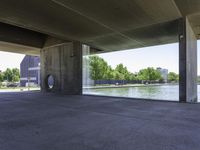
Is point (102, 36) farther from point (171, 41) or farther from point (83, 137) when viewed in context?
point (83, 137)

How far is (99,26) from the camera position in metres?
8.29

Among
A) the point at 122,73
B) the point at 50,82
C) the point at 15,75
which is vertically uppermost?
the point at 122,73

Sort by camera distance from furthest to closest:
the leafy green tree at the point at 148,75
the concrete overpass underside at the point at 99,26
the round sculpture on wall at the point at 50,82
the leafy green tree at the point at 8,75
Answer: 1. the leafy green tree at the point at 8,75
2. the leafy green tree at the point at 148,75
3. the round sculpture on wall at the point at 50,82
4. the concrete overpass underside at the point at 99,26

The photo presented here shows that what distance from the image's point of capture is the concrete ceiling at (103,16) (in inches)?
236

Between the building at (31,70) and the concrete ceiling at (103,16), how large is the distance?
101 ft

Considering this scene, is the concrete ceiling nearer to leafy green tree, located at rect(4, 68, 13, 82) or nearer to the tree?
→ the tree

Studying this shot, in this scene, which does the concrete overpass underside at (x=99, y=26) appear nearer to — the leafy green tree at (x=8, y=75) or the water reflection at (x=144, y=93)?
the water reflection at (x=144, y=93)

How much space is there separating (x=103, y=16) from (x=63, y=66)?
566cm

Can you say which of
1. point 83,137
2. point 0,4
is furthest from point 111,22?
point 83,137

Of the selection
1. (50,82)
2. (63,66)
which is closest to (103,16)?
(63,66)

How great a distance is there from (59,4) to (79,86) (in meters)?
5.93

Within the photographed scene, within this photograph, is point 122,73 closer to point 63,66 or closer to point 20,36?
point 63,66

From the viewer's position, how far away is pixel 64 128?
342cm

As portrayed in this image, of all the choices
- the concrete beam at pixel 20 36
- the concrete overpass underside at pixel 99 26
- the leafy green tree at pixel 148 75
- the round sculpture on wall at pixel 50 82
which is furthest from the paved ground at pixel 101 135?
the leafy green tree at pixel 148 75
